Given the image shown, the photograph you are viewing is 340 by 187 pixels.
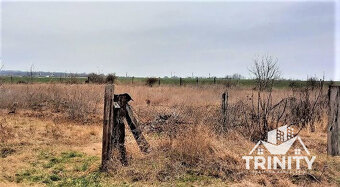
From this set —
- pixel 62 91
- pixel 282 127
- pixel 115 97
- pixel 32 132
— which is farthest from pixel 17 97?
pixel 282 127

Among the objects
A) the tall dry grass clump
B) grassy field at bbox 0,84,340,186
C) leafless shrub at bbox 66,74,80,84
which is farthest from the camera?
leafless shrub at bbox 66,74,80,84

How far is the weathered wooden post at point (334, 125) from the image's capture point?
6449mm

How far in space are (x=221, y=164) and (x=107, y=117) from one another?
2.19 metres

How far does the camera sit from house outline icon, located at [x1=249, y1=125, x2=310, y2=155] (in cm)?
649

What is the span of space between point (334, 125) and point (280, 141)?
1.29m

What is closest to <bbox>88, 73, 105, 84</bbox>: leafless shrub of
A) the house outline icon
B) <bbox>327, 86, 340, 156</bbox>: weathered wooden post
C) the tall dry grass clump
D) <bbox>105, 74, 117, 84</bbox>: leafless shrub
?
<bbox>105, 74, 117, 84</bbox>: leafless shrub

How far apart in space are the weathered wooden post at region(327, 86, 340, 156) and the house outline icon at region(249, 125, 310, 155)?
20.3 inches

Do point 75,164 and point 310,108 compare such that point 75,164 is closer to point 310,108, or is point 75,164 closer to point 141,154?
point 141,154

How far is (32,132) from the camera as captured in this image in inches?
336

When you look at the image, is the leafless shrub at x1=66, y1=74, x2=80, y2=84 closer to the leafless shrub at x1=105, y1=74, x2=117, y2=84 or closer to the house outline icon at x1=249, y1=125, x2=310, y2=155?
the leafless shrub at x1=105, y1=74, x2=117, y2=84

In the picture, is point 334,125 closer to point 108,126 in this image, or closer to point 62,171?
point 108,126

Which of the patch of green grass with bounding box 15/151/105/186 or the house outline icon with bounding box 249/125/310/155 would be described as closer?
the patch of green grass with bounding box 15/151/105/186

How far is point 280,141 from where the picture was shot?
7.36 meters

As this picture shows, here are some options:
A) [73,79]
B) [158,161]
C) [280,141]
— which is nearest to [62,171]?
[158,161]
